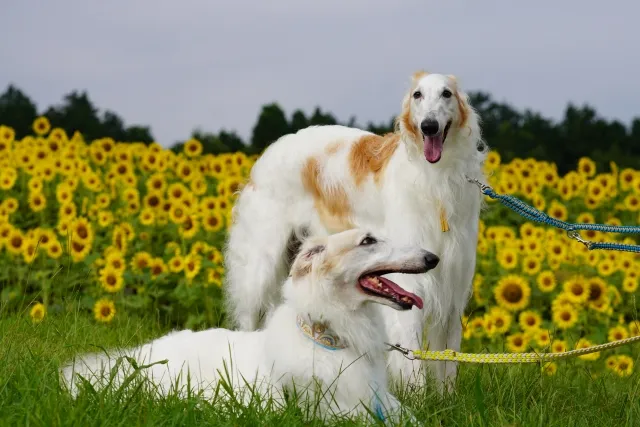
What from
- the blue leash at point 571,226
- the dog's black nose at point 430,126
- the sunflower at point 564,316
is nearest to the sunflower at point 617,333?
the sunflower at point 564,316

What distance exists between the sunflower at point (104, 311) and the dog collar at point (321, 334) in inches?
138

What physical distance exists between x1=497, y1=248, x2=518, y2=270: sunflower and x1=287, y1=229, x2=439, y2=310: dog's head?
5.10 metres

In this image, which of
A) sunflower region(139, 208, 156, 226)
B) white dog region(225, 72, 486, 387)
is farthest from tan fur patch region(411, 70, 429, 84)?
sunflower region(139, 208, 156, 226)

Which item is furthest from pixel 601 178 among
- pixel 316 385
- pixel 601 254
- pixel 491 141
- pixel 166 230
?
pixel 491 141

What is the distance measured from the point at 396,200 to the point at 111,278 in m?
3.17

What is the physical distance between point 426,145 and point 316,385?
196cm

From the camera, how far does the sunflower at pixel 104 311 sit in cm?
710

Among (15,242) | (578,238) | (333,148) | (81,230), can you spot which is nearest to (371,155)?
(333,148)

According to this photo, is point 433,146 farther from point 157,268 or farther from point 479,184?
point 157,268

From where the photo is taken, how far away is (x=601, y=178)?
Answer: 11.9 meters

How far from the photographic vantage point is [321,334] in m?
3.90

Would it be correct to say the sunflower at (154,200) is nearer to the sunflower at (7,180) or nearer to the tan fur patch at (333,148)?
the sunflower at (7,180)

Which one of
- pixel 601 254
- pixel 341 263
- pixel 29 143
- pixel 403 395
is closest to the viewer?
pixel 341 263

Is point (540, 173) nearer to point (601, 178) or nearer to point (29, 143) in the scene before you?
point (601, 178)
